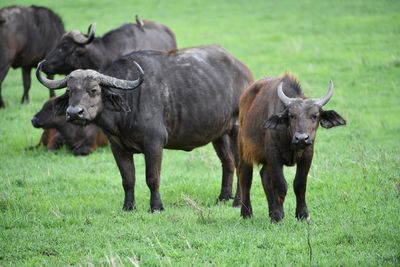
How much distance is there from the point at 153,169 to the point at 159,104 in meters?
0.94

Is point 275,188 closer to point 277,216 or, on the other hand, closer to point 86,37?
point 277,216

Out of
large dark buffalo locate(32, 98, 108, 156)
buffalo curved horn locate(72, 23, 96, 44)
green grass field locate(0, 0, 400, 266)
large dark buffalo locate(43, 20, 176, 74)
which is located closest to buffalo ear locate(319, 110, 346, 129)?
green grass field locate(0, 0, 400, 266)

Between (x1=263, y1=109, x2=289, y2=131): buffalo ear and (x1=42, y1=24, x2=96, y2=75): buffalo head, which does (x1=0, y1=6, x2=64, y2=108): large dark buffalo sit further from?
(x1=263, y1=109, x2=289, y2=131): buffalo ear

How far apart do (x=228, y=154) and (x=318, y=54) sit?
1225 centimetres

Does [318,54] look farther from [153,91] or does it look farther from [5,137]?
[153,91]

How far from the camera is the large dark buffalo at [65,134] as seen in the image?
15430 millimetres

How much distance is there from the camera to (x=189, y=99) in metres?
11.5

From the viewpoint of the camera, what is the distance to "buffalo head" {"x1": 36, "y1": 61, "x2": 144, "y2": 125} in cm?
1027

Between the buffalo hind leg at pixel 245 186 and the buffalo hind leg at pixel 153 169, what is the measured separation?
121cm

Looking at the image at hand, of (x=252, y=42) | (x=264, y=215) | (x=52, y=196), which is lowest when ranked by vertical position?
(x=252, y=42)

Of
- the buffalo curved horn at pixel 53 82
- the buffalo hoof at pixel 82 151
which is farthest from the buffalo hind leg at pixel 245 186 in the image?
the buffalo hoof at pixel 82 151

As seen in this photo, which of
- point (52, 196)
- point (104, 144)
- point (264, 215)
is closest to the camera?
point (264, 215)

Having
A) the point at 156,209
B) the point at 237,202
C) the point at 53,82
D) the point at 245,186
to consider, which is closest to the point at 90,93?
the point at 53,82

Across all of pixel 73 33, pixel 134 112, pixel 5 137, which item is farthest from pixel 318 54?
pixel 134 112
